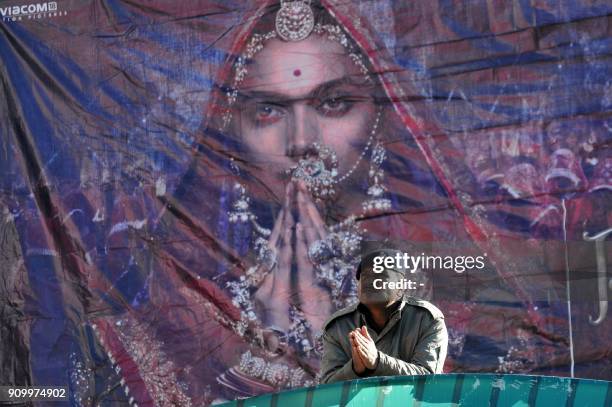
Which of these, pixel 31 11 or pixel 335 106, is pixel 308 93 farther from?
pixel 31 11

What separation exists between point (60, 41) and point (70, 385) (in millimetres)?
1870

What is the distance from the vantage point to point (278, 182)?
4.80 meters

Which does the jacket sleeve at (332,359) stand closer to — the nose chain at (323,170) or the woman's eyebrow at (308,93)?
the nose chain at (323,170)

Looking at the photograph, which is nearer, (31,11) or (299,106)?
(299,106)

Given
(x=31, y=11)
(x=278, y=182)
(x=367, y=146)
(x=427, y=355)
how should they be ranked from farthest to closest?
(x=31, y=11)
(x=278, y=182)
(x=367, y=146)
(x=427, y=355)

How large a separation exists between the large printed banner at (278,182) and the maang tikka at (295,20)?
0.05ft

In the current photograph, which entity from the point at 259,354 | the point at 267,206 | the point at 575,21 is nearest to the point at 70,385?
the point at 259,354

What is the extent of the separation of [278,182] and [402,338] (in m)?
1.76

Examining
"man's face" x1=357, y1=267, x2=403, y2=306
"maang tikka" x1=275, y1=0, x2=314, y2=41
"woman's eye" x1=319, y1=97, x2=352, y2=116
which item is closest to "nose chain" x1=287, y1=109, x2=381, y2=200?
"woman's eye" x1=319, y1=97, x2=352, y2=116

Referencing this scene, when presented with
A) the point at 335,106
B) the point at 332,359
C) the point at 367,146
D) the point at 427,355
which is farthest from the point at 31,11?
the point at 427,355

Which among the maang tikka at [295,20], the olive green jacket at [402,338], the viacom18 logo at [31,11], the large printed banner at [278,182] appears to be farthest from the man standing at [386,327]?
the viacom18 logo at [31,11]

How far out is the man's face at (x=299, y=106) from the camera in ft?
15.5

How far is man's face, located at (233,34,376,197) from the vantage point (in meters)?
4.73

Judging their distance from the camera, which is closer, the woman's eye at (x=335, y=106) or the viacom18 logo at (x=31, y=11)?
the woman's eye at (x=335, y=106)
